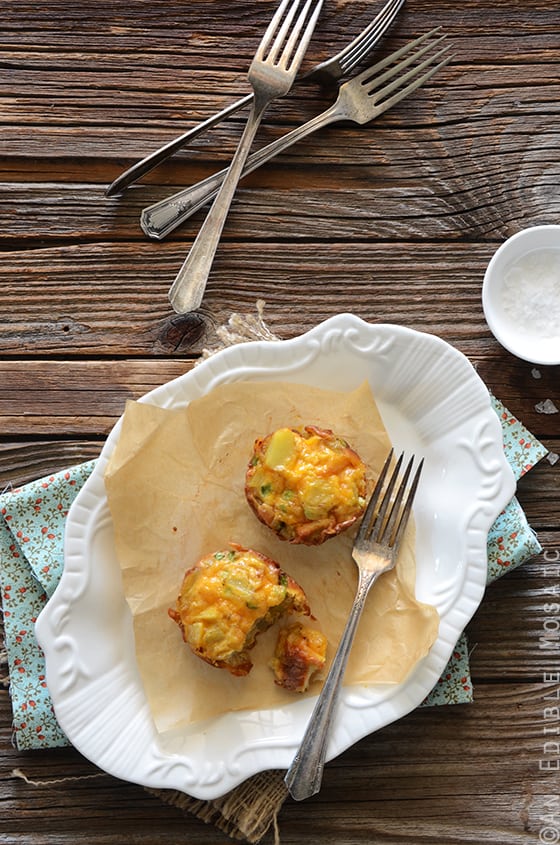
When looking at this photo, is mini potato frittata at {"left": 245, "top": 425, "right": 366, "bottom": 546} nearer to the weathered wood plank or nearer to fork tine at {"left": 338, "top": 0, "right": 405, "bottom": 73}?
the weathered wood plank

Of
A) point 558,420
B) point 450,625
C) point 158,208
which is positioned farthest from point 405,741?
point 158,208

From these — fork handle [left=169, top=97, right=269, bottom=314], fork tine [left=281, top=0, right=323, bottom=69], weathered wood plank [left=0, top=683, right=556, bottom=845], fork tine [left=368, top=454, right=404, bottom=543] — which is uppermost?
fork tine [left=281, top=0, right=323, bottom=69]

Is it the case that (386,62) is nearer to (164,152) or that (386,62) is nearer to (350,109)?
(350,109)

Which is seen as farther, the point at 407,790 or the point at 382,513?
the point at 407,790

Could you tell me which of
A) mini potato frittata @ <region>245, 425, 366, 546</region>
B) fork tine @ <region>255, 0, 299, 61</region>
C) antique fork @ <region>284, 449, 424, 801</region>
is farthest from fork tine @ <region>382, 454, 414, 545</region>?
fork tine @ <region>255, 0, 299, 61</region>

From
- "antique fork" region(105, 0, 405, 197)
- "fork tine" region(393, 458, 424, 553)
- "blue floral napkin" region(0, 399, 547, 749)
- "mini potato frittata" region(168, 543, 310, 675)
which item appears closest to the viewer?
"mini potato frittata" region(168, 543, 310, 675)

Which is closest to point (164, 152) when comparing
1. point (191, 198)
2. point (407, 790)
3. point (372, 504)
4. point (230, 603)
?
point (191, 198)

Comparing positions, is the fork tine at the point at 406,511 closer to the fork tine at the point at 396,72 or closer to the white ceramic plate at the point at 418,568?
the white ceramic plate at the point at 418,568
